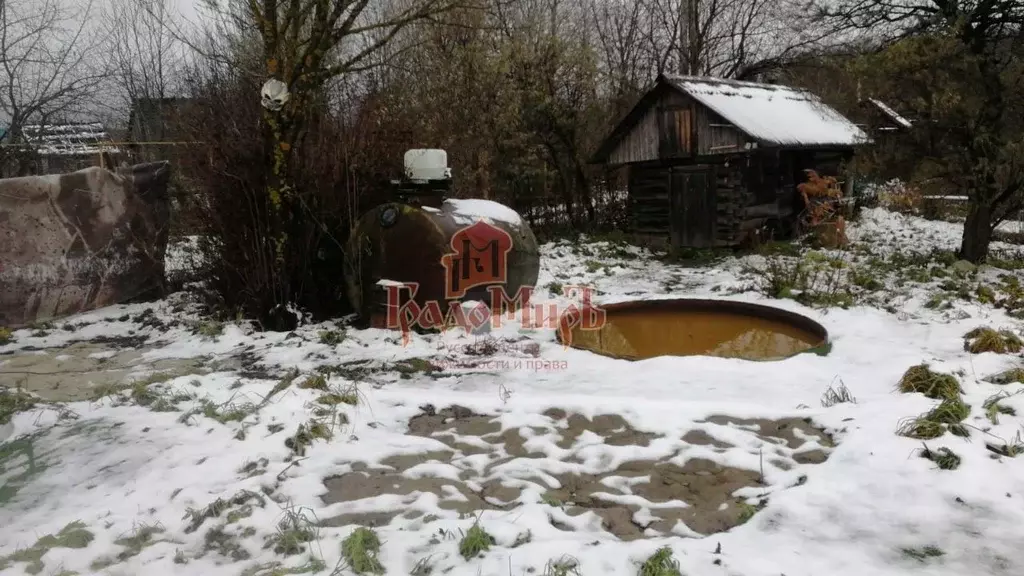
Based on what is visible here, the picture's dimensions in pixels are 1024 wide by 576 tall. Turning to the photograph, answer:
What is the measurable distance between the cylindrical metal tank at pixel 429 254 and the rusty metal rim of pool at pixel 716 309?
0.95 meters

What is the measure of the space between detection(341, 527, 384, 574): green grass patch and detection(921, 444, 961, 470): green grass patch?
108 inches

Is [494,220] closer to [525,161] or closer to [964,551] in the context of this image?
[964,551]

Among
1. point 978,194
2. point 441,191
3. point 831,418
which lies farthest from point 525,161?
point 831,418

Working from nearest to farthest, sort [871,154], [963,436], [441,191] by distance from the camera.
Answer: [963,436], [441,191], [871,154]

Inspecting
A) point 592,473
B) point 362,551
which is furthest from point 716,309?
point 362,551

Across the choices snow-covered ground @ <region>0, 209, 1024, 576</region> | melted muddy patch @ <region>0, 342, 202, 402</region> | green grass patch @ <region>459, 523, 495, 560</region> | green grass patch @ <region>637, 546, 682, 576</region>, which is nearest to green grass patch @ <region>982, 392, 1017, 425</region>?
snow-covered ground @ <region>0, 209, 1024, 576</region>

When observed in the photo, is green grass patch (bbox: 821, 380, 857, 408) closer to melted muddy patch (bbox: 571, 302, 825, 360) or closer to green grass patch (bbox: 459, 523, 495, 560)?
melted muddy patch (bbox: 571, 302, 825, 360)

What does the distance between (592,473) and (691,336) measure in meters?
3.10

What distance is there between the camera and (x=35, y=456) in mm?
3613

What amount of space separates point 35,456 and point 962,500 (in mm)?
4785

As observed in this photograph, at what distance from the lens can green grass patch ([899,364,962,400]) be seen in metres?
4.14

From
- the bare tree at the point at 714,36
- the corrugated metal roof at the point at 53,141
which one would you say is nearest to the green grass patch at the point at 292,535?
the corrugated metal roof at the point at 53,141

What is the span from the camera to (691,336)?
6254 millimetres

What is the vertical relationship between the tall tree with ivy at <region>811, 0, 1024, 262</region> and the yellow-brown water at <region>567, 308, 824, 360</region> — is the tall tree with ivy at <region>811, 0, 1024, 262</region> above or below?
above
